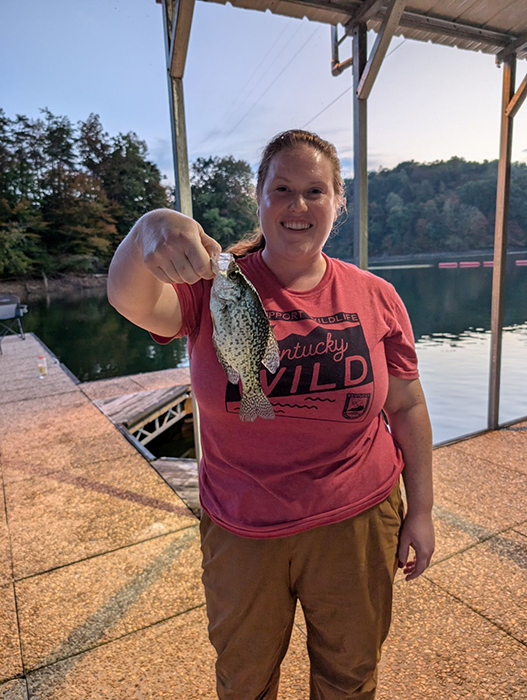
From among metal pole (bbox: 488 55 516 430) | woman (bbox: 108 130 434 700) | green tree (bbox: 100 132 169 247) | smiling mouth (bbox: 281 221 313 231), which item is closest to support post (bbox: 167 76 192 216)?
woman (bbox: 108 130 434 700)

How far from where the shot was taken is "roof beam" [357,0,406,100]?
3.12 metres

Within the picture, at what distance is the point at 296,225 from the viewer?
141 cm

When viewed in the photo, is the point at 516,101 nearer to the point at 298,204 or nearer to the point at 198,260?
the point at 298,204

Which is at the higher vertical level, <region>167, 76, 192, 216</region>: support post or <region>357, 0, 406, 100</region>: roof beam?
<region>357, 0, 406, 100</region>: roof beam

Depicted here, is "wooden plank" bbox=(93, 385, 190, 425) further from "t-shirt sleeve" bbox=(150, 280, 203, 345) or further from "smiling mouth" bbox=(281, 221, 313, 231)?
"smiling mouth" bbox=(281, 221, 313, 231)

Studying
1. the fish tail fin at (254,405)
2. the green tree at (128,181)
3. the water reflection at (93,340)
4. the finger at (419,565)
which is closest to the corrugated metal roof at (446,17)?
the fish tail fin at (254,405)

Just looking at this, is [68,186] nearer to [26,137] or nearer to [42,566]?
[26,137]

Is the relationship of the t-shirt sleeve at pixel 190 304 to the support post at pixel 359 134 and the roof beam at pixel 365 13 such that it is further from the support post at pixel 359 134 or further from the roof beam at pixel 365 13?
the roof beam at pixel 365 13

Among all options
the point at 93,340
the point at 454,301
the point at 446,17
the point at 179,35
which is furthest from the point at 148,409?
the point at 454,301

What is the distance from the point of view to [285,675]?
2.21 metres

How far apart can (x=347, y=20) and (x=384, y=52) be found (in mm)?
579

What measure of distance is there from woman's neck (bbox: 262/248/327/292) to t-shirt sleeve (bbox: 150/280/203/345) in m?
0.24

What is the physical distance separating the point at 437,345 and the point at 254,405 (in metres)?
20.9

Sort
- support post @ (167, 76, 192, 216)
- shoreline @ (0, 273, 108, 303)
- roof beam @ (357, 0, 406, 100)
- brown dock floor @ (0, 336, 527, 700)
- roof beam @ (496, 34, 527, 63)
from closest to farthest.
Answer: brown dock floor @ (0, 336, 527, 700)
support post @ (167, 76, 192, 216)
roof beam @ (357, 0, 406, 100)
roof beam @ (496, 34, 527, 63)
shoreline @ (0, 273, 108, 303)
